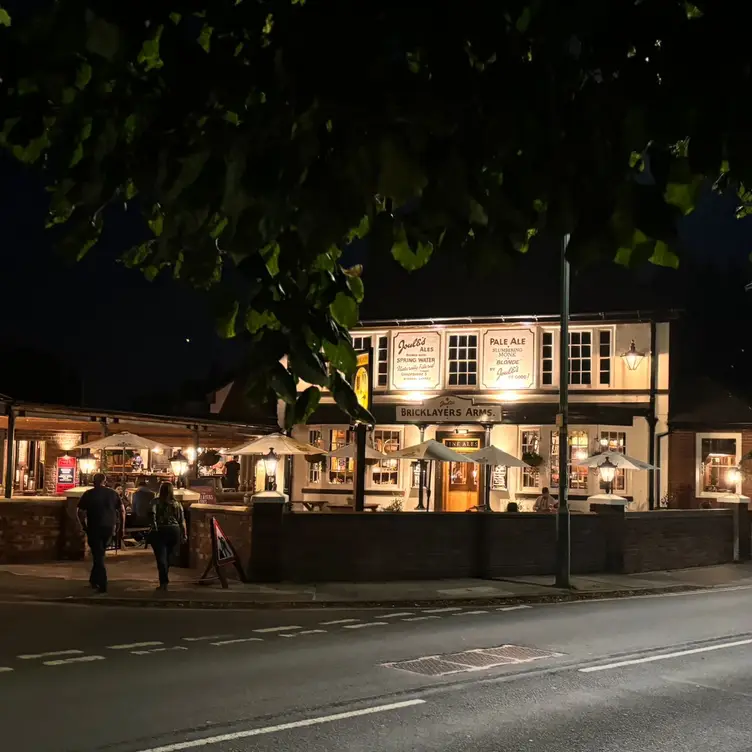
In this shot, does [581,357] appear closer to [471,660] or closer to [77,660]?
[471,660]

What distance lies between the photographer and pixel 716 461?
27.9 meters

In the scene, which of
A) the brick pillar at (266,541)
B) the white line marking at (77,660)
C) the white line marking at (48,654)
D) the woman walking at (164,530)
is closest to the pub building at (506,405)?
the brick pillar at (266,541)

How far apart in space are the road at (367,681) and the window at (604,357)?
1400 centimetres

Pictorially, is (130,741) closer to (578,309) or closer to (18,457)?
(578,309)

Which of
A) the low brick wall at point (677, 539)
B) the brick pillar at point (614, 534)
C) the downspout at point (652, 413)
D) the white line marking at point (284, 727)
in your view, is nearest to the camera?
the white line marking at point (284, 727)

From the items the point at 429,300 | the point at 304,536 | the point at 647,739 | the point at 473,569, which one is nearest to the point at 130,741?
the point at 647,739

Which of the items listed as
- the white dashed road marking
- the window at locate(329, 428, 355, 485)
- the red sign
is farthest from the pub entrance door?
the white dashed road marking

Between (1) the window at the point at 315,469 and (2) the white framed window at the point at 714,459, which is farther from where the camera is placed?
(1) the window at the point at 315,469

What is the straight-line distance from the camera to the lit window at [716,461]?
90.9 feet

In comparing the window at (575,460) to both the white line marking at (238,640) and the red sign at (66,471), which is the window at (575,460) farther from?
the white line marking at (238,640)

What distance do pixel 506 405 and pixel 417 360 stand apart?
10.1ft

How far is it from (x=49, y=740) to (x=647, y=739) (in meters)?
4.41

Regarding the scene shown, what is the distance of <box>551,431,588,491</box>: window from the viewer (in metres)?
27.5

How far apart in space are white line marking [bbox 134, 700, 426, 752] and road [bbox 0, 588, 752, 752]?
2 cm
